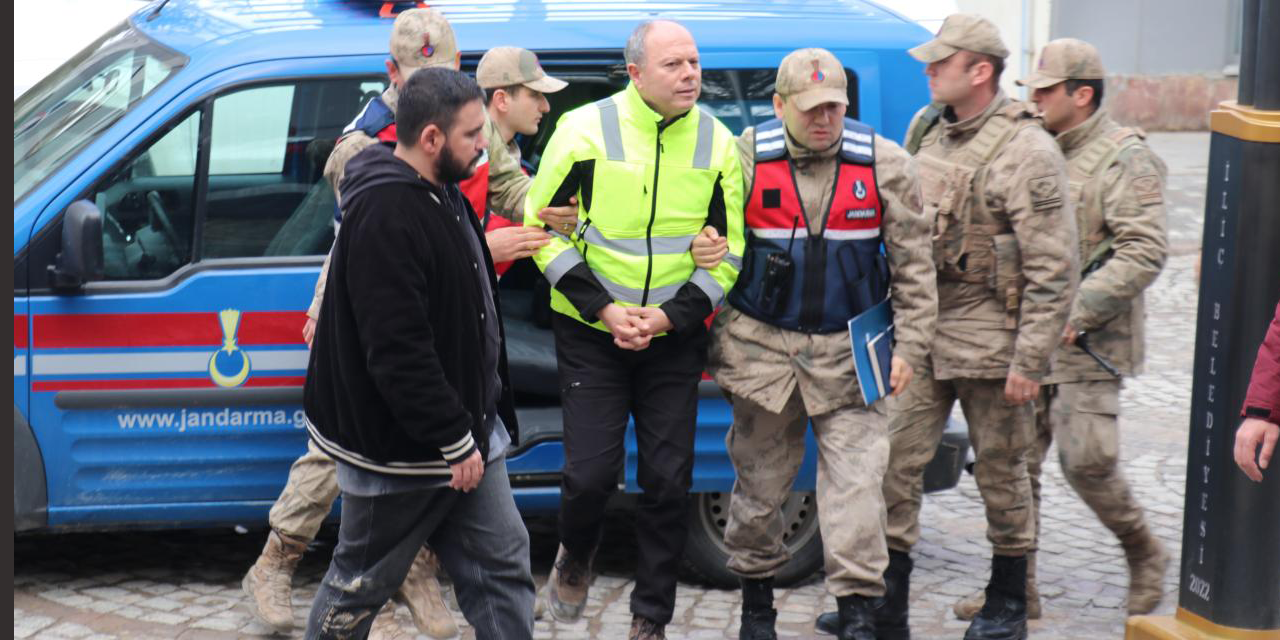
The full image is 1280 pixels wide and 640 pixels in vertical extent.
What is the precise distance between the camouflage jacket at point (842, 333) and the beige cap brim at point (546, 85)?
0.72 meters

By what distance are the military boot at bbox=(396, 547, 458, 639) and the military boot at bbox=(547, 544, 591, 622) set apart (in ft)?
1.11

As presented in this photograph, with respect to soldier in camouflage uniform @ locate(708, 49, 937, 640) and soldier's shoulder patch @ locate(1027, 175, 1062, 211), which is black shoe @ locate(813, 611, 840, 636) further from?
soldier's shoulder patch @ locate(1027, 175, 1062, 211)

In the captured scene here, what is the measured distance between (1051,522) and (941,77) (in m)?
2.32

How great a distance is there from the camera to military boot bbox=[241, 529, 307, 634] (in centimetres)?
519

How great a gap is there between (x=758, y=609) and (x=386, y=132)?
182cm

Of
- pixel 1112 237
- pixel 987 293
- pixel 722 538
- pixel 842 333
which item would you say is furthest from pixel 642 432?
pixel 1112 237

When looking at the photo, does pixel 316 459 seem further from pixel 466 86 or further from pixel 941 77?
pixel 941 77

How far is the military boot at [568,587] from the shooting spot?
201 inches

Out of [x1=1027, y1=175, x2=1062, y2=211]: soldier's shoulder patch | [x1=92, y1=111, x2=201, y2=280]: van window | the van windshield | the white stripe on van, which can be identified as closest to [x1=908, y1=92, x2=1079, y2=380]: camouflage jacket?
[x1=1027, y1=175, x2=1062, y2=211]: soldier's shoulder patch

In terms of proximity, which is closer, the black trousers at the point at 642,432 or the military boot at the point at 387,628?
the black trousers at the point at 642,432

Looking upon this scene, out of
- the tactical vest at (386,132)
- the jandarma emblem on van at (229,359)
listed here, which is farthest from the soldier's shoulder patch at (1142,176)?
the jandarma emblem on van at (229,359)

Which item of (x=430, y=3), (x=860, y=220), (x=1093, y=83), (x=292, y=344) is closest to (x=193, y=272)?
(x=292, y=344)

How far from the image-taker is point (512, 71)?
204 inches

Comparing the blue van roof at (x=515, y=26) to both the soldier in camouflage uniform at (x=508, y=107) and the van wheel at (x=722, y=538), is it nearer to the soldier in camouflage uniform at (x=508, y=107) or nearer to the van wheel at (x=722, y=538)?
the soldier in camouflage uniform at (x=508, y=107)
